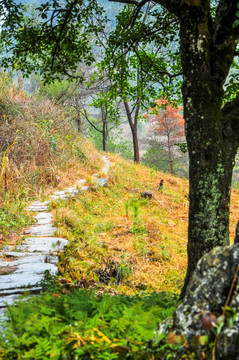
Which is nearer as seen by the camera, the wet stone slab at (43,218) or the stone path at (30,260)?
the stone path at (30,260)

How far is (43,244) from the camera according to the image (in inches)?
171

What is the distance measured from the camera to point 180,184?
39.3 ft

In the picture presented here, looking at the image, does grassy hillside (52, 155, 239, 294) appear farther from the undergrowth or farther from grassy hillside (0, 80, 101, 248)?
the undergrowth

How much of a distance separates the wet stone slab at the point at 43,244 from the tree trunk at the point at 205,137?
2298mm

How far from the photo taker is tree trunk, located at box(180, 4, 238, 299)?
97.0 inches

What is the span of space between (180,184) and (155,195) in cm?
289

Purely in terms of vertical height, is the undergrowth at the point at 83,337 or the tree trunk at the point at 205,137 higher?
the tree trunk at the point at 205,137

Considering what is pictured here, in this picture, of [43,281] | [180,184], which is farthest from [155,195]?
[43,281]

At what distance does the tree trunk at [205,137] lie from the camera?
2.46m

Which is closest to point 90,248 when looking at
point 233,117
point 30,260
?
point 30,260

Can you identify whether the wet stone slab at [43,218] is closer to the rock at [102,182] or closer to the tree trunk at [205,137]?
the rock at [102,182]

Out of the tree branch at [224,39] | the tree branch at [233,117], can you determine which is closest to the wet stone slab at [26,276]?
the tree branch at [233,117]

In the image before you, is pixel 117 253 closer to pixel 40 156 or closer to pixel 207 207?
pixel 207 207

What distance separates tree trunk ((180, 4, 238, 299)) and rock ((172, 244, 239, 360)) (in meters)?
0.96
